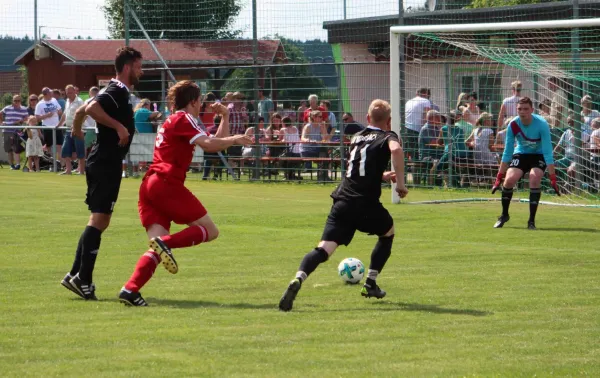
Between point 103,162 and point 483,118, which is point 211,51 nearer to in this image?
point 483,118

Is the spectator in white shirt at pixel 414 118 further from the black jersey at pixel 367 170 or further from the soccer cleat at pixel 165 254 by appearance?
the soccer cleat at pixel 165 254

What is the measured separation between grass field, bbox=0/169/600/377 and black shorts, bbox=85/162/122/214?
732mm

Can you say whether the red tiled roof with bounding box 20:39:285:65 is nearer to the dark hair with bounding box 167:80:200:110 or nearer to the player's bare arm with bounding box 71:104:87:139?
the player's bare arm with bounding box 71:104:87:139

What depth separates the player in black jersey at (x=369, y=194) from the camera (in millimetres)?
8562

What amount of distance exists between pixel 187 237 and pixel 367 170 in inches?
59.1

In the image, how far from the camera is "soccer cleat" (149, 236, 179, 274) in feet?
27.0

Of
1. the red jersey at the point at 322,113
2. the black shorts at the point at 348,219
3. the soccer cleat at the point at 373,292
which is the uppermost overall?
the red jersey at the point at 322,113

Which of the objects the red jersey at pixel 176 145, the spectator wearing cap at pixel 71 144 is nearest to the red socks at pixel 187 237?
the red jersey at pixel 176 145

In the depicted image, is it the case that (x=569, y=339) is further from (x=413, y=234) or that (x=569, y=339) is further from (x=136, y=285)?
(x=413, y=234)

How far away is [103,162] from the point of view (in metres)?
8.84

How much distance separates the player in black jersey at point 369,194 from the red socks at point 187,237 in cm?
86

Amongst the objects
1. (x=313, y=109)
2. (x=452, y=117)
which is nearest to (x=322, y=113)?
(x=313, y=109)

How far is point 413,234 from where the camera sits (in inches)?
533

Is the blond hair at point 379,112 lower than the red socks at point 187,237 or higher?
higher
